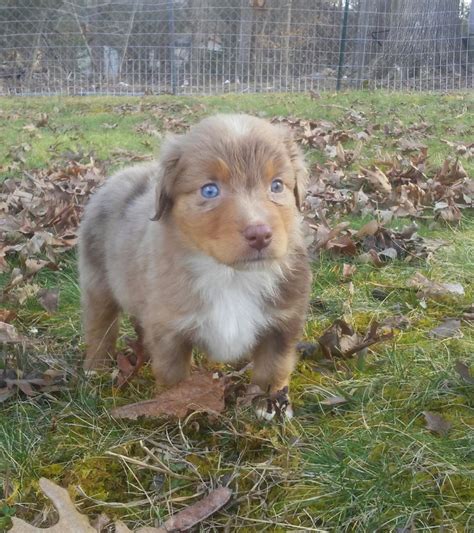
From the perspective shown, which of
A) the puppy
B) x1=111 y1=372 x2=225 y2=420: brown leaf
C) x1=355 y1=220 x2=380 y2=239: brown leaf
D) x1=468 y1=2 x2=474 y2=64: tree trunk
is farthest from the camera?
x1=468 y1=2 x2=474 y2=64: tree trunk

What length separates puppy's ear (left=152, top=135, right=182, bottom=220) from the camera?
8.34ft

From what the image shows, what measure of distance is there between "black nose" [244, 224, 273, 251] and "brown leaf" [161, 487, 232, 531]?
79 cm

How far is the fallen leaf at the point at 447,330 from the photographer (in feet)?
9.97

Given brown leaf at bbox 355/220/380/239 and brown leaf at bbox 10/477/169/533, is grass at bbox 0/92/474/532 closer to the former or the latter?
brown leaf at bbox 10/477/169/533

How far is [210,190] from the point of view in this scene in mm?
2396

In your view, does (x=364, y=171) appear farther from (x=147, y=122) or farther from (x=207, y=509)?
(x=147, y=122)

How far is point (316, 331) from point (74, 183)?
327 centimetres

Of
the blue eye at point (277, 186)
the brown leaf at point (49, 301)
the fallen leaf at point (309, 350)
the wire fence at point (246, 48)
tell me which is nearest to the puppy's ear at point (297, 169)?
the blue eye at point (277, 186)

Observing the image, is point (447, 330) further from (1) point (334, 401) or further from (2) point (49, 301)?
(2) point (49, 301)

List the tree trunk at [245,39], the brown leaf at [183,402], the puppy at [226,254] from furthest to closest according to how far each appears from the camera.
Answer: the tree trunk at [245,39], the brown leaf at [183,402], the puppy at [226,254]

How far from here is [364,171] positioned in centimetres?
581

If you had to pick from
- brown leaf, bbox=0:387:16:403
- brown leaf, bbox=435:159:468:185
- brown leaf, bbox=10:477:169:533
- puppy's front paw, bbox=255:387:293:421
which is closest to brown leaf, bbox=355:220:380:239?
brown leaf, bbox=435:159:468:185

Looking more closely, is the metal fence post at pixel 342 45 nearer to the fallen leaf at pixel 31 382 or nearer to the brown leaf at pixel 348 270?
the brown leaf at pixel 348 270

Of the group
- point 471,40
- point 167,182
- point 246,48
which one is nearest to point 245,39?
point 246,48
